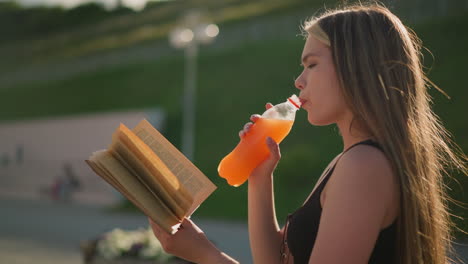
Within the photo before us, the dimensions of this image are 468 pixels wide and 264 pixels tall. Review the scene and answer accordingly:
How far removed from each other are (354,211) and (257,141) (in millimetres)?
641

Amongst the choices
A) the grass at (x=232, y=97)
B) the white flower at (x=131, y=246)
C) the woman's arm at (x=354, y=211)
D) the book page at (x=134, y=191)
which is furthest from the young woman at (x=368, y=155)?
the grass at (x=232, y=97)

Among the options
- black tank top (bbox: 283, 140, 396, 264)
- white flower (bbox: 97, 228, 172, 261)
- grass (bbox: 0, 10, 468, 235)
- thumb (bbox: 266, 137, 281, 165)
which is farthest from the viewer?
grass (bbox: 0, 10, 468, 235)

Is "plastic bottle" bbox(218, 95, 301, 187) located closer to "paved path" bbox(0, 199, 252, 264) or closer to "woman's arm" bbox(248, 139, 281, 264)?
"woman's arm" bbox(248, 139, 281, 264)

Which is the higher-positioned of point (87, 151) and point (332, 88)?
point (87, 151)

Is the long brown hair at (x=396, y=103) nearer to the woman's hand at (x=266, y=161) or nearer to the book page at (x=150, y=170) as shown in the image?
the woman's hand at (x=266, y=161)

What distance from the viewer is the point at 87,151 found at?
25766 millimetres

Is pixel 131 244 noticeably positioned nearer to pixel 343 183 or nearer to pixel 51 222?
pixel 343 183

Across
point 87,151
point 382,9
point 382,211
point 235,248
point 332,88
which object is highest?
point 87,151

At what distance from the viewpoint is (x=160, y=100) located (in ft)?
87.2

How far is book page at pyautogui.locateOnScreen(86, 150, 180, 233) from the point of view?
63.9 inches

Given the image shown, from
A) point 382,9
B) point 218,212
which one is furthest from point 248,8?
point 382,9

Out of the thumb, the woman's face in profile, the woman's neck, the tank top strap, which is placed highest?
the woman's face in profile

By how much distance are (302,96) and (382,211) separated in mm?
449

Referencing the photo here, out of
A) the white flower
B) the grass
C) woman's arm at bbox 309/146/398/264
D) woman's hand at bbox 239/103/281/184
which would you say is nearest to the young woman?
woman's arm at bbox 309/146/398/264
